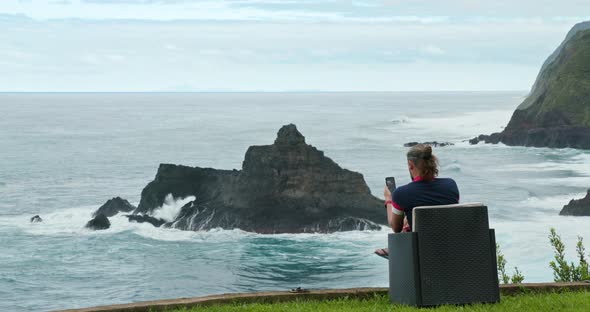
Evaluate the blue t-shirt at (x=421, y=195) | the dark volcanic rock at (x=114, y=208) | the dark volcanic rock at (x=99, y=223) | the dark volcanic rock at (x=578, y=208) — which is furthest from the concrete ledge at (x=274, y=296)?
the dark volcanic rock at (x=114, y=208)

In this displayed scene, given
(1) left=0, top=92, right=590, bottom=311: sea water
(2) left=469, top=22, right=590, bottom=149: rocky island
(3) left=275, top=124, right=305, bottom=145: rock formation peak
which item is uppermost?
(2) left=469, top=22, right=590, bottom=149: rocky island

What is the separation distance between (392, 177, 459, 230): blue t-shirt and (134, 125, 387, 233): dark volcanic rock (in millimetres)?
42681

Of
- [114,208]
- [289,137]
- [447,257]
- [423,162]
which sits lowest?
[114,208]

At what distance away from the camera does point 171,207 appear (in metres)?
54.8

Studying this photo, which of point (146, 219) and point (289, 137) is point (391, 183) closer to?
point (289, 137)

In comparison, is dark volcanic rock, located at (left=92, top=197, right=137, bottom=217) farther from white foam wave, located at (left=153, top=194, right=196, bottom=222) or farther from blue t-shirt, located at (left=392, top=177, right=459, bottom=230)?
blue t-shirt, located at (left=392, top=177, right=459, bottom=230)

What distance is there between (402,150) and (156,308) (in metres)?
104

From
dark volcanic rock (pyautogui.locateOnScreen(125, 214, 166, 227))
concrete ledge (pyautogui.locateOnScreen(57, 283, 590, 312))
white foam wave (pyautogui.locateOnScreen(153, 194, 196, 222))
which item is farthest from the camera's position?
dark volcanic rock (pyautogui.locateOnScreen(125, 214, 166, 227))

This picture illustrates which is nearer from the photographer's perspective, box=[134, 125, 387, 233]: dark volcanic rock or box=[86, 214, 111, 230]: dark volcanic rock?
box=[134, 125, 387, 233]: dark volcanic rock

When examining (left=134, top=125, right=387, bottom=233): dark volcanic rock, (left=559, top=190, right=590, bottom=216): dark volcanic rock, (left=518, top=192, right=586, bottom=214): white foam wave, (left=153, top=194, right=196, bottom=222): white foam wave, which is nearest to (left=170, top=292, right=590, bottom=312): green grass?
(left=134, top=125, right=387, bottom=233): dark volcanic rock

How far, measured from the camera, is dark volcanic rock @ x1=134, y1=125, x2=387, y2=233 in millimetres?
51812

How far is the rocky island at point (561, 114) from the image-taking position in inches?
3760

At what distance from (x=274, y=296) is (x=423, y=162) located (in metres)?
2.17

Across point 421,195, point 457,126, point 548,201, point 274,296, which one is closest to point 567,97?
point 548,201
